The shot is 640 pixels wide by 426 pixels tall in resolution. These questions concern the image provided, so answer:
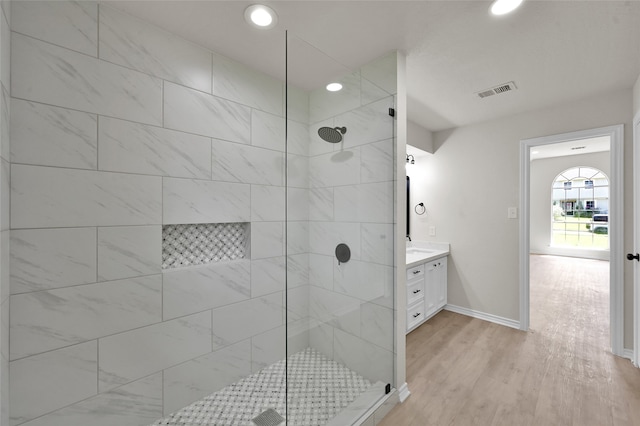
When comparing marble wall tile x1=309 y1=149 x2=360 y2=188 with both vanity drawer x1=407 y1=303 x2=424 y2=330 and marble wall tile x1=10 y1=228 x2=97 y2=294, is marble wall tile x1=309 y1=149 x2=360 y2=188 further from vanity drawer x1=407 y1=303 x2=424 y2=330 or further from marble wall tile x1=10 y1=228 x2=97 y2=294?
vanity drawer x1=407 y1=303 x2=424 y2=330

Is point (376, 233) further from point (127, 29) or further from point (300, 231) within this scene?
point (127, 29)

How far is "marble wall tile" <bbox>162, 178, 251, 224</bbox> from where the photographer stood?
5.48 feet

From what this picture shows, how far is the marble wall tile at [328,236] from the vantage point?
1675mm

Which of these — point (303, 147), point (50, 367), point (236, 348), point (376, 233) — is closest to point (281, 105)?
point (303, 147)

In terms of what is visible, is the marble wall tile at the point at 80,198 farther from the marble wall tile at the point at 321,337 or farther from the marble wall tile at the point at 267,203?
the marble wall tile at the point at 321,337

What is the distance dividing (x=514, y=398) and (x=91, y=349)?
2.66 metres

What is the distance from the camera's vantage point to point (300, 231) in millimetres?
1736

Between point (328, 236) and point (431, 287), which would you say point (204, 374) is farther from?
point (431, 287)

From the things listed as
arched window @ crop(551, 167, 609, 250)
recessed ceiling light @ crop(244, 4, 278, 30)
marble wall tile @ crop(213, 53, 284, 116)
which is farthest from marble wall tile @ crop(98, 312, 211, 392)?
arched window @ crop(551, 167, 609, 250)

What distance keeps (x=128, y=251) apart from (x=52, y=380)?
662 mm

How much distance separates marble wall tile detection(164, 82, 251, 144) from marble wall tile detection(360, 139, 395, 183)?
90cm

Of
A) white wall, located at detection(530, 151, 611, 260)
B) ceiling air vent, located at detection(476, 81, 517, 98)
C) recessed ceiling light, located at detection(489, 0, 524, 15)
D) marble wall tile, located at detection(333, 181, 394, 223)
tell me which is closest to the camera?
recessed ceiling light, located at detection(489, 0, 524, 15)

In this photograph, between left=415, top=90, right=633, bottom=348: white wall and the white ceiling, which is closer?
the white ceiling

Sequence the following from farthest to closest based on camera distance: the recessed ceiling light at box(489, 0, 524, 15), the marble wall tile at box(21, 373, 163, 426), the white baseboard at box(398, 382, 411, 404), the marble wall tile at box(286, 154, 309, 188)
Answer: the white baseboard at box(398, 382, 411, 404) → the marble wall tile at box(286, 154, 309, 188) → the recessed ceiling light at box(489, 0, 524, 15) → the marble wall tile at box(21, 373, 163, 426)
